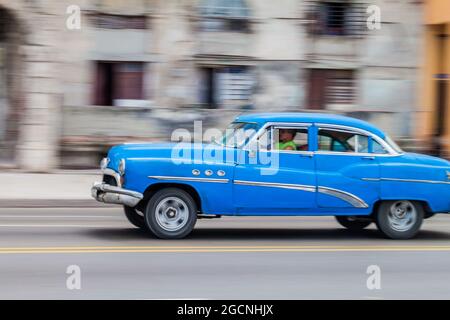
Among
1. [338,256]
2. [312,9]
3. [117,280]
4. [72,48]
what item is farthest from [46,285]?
[312,9]

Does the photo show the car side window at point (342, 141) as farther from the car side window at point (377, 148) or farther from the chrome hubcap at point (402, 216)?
the chrome hubcap at point (402, 216)

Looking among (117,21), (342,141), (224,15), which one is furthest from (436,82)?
(342,141)

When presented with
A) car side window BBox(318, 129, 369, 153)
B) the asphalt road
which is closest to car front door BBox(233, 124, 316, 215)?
car side window BBox(318, 129, 369, 153)

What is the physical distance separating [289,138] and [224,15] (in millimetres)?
11422

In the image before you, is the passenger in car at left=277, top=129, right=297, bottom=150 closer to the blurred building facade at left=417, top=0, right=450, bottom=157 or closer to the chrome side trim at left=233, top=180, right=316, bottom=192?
the chrome side trim at left=233, top=180, right=316, bottom=192

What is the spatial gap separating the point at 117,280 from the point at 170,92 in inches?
554

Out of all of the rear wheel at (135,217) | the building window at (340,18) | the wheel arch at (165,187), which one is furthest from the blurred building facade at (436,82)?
the wheel arch at (165,187)

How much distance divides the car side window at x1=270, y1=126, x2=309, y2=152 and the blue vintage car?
13 millimetres

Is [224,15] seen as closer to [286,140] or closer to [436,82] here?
[436,82]

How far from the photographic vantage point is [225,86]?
22.6m

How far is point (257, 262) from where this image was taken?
31.0 feet

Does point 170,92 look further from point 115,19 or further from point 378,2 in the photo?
point 378,2
